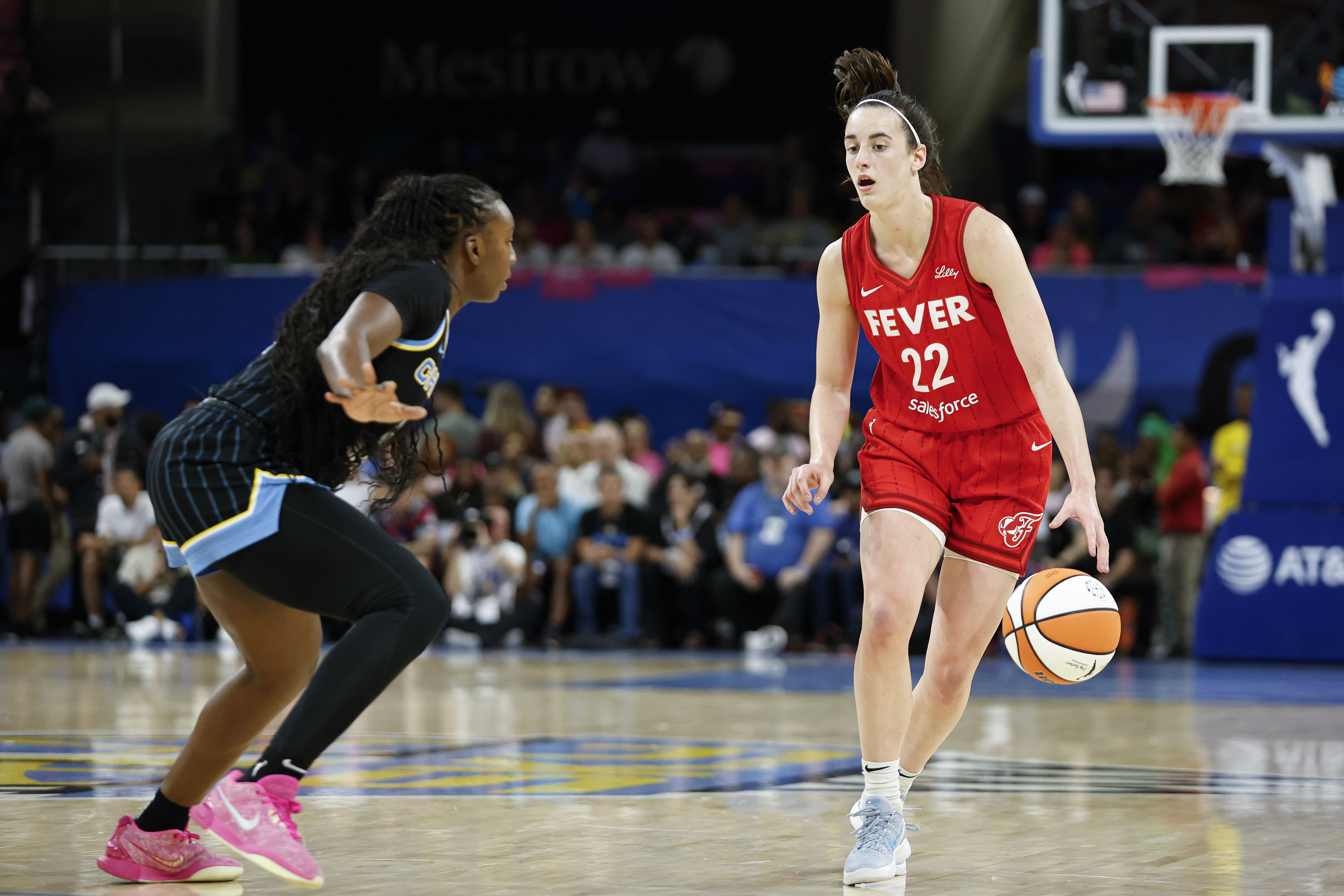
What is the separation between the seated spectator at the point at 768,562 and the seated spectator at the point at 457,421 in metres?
2.71

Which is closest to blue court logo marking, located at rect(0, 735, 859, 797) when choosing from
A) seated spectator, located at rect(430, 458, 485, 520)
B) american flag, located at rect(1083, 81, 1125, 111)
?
seated spectator, located at rect(430, 458, 485, 520)

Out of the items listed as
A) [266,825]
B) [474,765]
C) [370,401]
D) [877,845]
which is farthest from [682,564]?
[370,401]

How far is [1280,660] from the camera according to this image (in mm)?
13039

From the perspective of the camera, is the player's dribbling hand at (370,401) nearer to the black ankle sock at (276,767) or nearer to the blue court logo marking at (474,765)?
the black ankle sock at (276,767)

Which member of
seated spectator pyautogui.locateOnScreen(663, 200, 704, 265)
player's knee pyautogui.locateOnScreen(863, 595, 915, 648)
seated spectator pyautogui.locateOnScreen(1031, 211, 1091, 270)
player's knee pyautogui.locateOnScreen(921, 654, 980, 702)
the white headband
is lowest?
player's knee pyautogui.locateOnScreen(921, 654, 980, 702)

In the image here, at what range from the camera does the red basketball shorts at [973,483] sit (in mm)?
5004

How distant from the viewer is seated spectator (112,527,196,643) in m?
14.8

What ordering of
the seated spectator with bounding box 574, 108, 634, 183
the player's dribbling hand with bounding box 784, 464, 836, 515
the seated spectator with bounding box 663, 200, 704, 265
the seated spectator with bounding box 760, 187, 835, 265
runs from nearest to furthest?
the player's dribbling hand with bounding box 784, 464, 836, 515 → the seated spectator with bounding box 760, 187, 835, 265 → the seated spectator with bounding box 663, 200, 704, 265 → the seated spectator with bounding box 574, 108, 634, 183

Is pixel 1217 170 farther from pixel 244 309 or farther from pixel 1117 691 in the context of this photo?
pixel 244 309

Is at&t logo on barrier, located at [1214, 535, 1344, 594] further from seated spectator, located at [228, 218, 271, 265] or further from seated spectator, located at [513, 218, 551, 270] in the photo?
seated spectator, located at [228, 218, 271, 265]

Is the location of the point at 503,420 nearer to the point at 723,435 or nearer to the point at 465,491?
the point at 465,491

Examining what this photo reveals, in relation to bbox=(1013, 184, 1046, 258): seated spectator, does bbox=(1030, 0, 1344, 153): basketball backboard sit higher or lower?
higher

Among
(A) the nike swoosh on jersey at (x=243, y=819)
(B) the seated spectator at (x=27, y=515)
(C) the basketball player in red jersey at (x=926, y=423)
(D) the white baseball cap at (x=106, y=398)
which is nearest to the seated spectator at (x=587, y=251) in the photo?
(D) the white baseball cap at (x=106, y=398)

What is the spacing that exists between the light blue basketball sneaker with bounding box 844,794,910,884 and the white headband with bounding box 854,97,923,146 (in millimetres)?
1922
